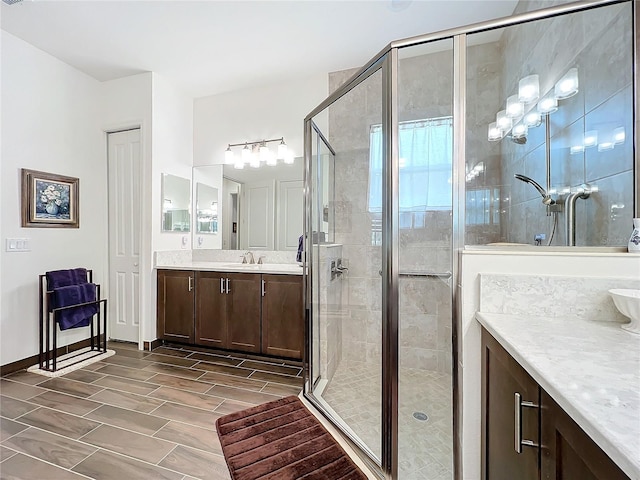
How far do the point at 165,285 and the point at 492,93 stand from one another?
334cm

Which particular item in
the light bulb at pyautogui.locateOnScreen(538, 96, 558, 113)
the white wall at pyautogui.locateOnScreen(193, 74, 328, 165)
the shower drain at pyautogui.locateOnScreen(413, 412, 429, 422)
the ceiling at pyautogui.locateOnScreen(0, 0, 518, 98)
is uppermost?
the ceiling at pyautogui.locateOnScreen(0, 0, 518, 98)

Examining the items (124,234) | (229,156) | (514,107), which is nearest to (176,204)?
(124,234)

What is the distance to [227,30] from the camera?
7.77 ft

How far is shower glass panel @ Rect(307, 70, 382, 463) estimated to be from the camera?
220 centimetres

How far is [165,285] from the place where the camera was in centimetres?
304

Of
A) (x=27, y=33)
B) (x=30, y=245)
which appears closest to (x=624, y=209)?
(x=30, y=245)

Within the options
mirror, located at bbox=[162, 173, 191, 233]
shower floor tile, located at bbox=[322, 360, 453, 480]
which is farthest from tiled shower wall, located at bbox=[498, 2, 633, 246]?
mirror, located at bbox=[162, 173, 191, 233]

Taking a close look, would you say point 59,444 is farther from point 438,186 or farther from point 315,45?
point 315,45

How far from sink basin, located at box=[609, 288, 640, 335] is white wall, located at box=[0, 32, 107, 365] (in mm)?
3852

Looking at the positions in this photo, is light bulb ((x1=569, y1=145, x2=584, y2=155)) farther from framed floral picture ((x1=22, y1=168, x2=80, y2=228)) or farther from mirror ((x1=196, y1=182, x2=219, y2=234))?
framed floral picture ((x1=22, y1=168, x2=80, y2=228))

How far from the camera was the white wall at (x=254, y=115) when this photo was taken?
10.1 ft

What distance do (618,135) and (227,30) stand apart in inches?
104

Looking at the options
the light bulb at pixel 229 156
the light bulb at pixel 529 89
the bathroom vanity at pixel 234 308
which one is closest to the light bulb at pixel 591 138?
the light bulb at pixel 529 89

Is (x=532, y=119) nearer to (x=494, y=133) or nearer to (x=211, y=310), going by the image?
(x=494, y=133)
